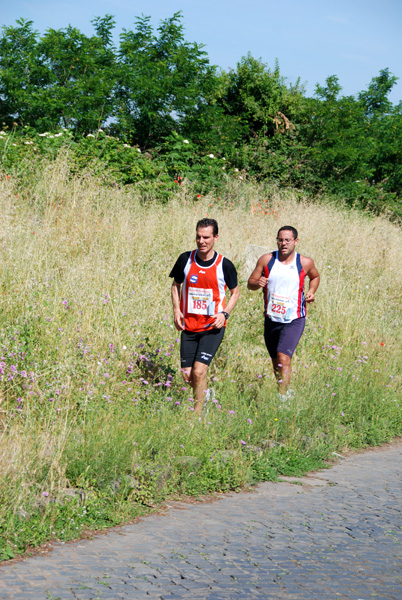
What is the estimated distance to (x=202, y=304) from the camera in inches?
287

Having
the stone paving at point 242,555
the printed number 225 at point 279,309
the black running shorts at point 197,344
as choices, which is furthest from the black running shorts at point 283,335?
the stone paving at point 242,555

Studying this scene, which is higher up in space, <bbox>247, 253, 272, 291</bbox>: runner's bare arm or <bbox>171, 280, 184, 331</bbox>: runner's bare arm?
<bbox>247, 253, 272, 291</bbox>: runner's bare arm

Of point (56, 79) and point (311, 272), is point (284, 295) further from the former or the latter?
point (56, 79)

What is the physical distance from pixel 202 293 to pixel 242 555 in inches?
129

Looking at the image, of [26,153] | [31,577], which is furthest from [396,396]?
[26,153]

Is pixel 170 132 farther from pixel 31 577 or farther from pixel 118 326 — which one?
pixel 31 577

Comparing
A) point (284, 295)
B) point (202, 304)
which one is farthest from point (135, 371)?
point (284, 295)

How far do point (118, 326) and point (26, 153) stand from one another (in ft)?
21.5

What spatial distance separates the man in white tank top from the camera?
8133 mm

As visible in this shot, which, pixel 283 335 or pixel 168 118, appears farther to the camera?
pixel 168 118

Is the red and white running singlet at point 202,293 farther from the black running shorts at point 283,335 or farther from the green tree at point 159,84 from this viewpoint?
the green tree at point 159,84

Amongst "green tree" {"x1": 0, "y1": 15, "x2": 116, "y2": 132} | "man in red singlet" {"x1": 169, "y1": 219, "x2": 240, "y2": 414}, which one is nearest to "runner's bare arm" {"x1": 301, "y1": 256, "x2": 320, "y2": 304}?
"man in red singlet" {"x1": 169, "y1": 219, "x2": 240, "y2": 414}

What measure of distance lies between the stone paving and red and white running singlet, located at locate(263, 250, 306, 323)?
261cm

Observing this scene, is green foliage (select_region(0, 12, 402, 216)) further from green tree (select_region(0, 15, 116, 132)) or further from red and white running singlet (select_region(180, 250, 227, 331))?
red and white running singlet (select_region(180, 250, 227, 331))
